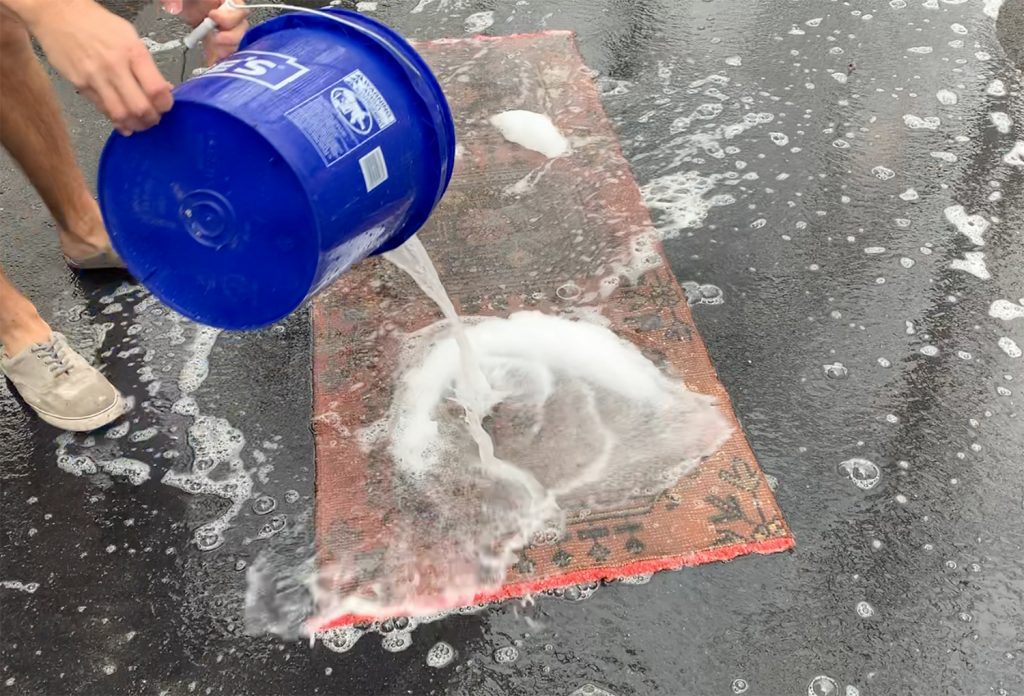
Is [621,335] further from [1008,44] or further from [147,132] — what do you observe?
[1008,44]

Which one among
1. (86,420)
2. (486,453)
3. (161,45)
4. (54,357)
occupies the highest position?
(161,45)

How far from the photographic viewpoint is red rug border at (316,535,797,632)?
1730mm

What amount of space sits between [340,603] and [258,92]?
1.13 m

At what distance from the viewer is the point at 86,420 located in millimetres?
2086

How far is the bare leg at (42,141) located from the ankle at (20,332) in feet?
1.43

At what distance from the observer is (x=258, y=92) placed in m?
1.33

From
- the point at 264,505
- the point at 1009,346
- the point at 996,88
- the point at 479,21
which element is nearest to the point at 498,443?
the point at 264,505

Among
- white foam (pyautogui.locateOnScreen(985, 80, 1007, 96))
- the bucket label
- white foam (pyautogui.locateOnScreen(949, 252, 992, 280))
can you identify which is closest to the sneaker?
the bucket label

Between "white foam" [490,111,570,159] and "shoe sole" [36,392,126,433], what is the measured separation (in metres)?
1.70

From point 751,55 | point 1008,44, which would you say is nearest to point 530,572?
point 751,55

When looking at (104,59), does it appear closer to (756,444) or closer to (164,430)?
(164,430)

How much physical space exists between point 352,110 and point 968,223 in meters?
2.17

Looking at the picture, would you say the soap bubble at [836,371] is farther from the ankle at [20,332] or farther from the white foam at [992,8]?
the white foam at [992,8]

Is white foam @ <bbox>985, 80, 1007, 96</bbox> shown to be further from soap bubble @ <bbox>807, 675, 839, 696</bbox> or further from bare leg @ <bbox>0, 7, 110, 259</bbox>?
bare leg @ <bbox>0, 7, 110, 259</bbox>
